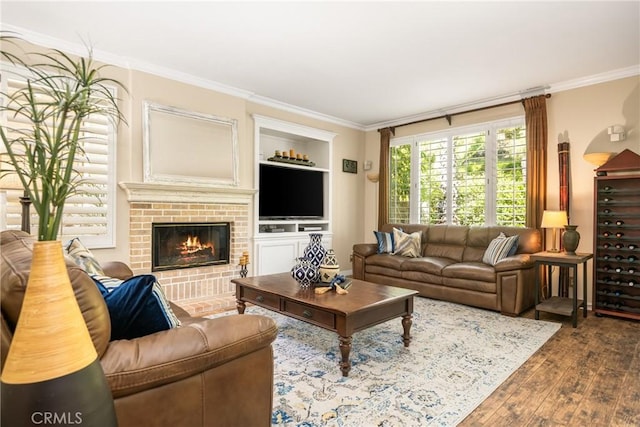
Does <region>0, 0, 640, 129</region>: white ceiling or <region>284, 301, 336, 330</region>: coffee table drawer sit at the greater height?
<region>0, 0, 640, 129</region>: white ceiling

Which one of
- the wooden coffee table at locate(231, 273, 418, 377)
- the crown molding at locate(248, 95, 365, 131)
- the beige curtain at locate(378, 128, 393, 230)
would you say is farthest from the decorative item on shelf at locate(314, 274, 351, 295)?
the beige curtain at locate(378, 128, 393, 230)

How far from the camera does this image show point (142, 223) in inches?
148

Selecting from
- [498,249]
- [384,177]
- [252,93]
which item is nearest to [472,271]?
[498,249]

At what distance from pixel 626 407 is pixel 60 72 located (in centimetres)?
499

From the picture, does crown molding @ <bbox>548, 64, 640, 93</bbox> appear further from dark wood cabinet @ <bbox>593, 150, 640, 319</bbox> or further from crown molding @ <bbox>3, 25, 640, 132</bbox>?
dark wood cabinet @ <bbox>593, 150, 640, 319</bbox>

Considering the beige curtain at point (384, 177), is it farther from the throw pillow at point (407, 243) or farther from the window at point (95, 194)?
the window at point (95, 194)

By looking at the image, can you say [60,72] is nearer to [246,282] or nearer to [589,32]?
[246,282]

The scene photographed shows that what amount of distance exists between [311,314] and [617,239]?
10.9ft

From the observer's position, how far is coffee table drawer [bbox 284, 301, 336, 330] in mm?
2375

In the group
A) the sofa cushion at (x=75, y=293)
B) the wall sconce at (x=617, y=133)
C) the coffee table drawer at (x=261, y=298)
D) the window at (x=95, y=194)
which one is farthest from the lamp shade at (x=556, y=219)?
the window at (x=95, y=194)

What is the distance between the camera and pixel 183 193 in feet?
13.1

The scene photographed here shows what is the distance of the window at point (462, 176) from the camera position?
15.3 feet

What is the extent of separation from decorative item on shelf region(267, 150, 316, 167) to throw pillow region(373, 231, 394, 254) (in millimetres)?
1617

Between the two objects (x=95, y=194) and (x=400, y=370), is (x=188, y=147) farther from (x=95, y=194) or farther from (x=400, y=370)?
(x=400, y=370)
